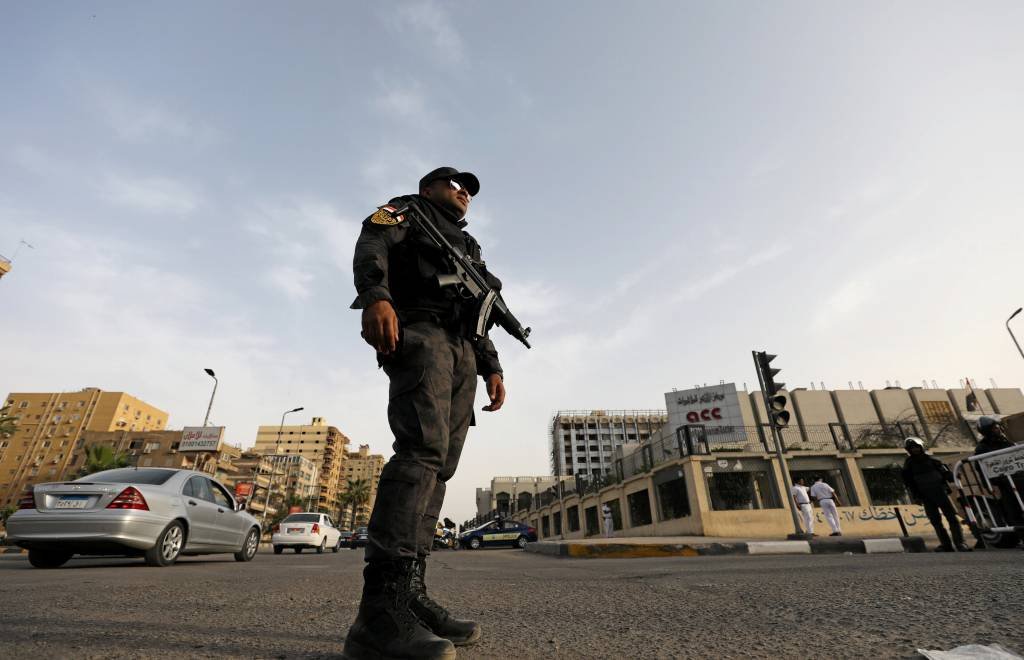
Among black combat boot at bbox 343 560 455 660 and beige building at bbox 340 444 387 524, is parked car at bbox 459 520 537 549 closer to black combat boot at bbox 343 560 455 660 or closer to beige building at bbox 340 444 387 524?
black combat boot at bbox 343 560 455 660

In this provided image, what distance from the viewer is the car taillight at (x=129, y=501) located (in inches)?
213

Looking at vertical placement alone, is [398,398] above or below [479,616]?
above

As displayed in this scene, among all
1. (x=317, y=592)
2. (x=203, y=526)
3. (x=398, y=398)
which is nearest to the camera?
(x=398, y=398)

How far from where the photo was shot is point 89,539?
521 cm

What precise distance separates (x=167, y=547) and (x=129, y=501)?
0.89 m

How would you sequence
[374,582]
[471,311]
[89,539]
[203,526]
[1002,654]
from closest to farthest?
[1002,654] < [374,582] < [471,311] < [89,539] < [203,526]

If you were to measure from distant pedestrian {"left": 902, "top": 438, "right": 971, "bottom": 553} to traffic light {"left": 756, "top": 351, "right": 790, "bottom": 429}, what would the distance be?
2.34 m

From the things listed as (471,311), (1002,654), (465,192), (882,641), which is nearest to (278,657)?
(471,311)

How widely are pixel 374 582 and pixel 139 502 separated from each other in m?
5.66

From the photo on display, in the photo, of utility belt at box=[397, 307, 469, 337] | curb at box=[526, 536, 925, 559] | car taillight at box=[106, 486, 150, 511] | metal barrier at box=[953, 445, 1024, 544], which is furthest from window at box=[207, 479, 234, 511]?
metal barrier at box=[953, 445, 1024, 544]

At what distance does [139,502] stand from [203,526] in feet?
4.32

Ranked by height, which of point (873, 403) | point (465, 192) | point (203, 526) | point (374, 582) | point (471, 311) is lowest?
point (374, 582)

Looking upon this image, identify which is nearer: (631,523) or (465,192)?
(465,192)

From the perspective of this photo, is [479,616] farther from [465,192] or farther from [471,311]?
[465,192]
